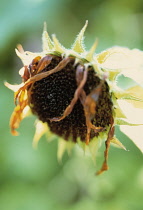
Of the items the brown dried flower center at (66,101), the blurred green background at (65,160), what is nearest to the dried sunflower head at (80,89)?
the brown dried flower center at (66,101)

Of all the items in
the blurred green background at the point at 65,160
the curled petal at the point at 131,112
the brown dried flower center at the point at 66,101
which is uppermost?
the brown dried flower center at the point at 66,101

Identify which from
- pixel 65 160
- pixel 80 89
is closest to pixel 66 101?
pixel 80 89

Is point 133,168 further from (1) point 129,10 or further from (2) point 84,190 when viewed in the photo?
(1) point 129,10

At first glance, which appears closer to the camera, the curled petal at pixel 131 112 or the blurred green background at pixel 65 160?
the curled petal at pixel 131 112

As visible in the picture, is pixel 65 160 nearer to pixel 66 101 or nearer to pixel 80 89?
pixel 66 101

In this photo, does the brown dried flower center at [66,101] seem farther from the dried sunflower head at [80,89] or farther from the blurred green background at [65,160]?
Answer: the blurred green background at [65,160]

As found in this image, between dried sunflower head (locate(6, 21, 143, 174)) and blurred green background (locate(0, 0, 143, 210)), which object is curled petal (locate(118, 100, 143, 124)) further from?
blurred green background (locate(0, 0, 143, 210))
